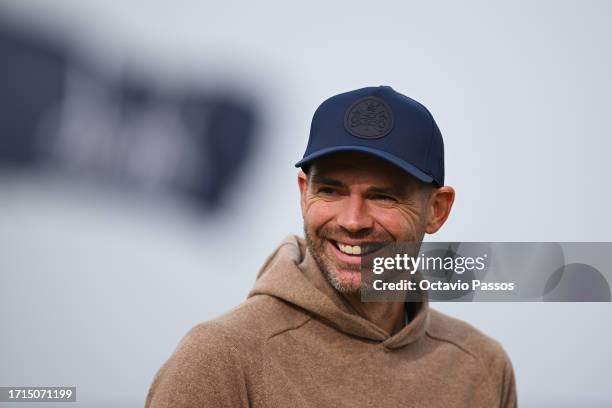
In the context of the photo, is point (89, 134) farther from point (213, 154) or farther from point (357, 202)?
point (357, 202)

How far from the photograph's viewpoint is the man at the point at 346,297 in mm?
1459

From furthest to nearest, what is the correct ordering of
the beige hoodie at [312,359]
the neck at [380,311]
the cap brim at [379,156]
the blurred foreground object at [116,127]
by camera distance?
the blurred foreground object at [116,127] < the neck at [380,311] < the cap brim at [379,156] < the beige hoodie at [312,359]

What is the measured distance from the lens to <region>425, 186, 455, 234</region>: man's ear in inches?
67.7

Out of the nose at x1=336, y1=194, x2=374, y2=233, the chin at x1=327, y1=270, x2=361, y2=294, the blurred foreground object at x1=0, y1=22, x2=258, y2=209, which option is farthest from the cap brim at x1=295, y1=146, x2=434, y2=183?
the blurred foreground object at x1=0, y1=22, x2=258, y2=209

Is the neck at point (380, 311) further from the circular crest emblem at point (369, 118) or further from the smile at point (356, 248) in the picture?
the circular crest emblem at point (369, 118)

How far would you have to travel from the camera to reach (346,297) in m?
1.62

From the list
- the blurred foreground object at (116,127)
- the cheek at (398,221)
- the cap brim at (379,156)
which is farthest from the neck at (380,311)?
the blurred foreground object at (116,127)

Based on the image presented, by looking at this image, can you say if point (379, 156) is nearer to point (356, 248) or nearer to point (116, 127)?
point (356, 248)

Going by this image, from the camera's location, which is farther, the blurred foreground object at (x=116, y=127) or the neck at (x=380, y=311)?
the blurred foreground object at (x=116, y=127)

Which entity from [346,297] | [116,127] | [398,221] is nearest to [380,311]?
[346,297]

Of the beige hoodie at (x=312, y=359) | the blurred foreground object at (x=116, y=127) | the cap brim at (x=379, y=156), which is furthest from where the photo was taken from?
the blurred foreground object at (x=116, y=127)

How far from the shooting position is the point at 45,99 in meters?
2.64

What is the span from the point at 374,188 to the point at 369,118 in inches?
5.8

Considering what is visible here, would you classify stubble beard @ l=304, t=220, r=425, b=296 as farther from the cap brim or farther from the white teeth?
the cap brim
